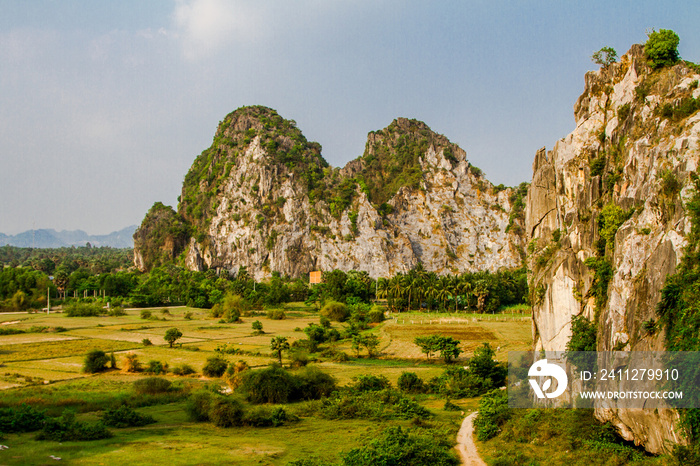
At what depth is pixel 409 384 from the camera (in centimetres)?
3497

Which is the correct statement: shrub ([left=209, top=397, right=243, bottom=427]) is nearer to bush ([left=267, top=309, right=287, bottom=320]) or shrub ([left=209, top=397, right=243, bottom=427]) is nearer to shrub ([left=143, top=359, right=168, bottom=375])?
shrub ([left=143, top=359, right=168, bottom=375])

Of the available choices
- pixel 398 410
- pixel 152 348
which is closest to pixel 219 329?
pixel 152 348

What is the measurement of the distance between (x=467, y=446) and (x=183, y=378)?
991 inches

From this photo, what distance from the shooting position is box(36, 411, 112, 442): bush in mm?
21766

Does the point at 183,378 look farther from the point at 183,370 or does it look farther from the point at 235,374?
the point at 235,374

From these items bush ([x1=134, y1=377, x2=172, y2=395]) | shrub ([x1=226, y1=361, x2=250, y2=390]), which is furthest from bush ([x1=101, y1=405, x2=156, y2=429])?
shrub ([x1=226, y1=361, x2=250, y2=390])

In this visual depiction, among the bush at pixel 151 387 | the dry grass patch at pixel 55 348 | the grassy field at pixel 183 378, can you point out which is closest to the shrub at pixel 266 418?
the grassy field at pixel 183 378

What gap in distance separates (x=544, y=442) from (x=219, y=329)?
197 ft

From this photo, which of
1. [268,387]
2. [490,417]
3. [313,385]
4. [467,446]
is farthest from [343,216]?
[467,446]

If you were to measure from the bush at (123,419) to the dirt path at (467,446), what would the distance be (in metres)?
15.9

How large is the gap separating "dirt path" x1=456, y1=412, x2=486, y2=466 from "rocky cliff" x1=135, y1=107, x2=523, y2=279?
440 feet

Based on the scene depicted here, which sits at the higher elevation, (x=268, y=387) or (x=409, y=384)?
(x=268, y=387)

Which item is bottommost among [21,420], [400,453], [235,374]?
[235,374]

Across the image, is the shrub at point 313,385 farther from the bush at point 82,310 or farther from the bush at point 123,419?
the bush at point 82,310
